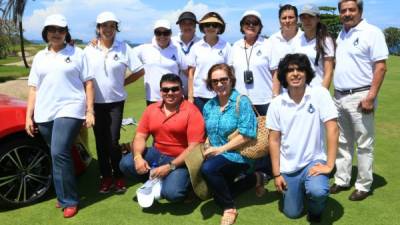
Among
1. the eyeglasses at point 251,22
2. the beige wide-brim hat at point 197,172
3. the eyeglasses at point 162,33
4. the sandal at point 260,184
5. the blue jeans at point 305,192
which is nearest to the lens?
the blue jeans at point 305,192

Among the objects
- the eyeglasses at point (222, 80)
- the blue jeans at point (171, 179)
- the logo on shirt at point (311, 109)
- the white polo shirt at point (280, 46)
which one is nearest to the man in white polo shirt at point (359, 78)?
the white polo shirt at point (280, 46)

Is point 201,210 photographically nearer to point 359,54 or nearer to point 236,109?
point 236,109

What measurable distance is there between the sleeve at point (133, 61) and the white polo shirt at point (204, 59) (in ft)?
2.23

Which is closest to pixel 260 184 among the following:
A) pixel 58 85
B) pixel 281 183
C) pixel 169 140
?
pixel 281 183

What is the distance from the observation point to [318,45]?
15.3 feet

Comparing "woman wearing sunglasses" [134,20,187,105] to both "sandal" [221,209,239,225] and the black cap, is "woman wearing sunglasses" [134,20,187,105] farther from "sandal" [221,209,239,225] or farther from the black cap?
"sandal" [221,209,239,225]

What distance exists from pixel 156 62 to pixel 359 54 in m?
2.41

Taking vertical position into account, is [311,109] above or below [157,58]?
below

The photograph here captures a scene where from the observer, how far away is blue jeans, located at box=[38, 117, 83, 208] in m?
4.21

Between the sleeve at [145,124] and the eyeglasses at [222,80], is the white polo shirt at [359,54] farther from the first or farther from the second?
the sleeve at [145,124]

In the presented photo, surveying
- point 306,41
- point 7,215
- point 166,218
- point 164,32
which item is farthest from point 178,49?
point 7,215

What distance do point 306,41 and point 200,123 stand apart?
159 cm

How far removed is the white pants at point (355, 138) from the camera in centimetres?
446

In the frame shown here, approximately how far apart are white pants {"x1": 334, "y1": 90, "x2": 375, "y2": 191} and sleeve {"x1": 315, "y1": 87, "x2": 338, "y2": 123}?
0.63m
